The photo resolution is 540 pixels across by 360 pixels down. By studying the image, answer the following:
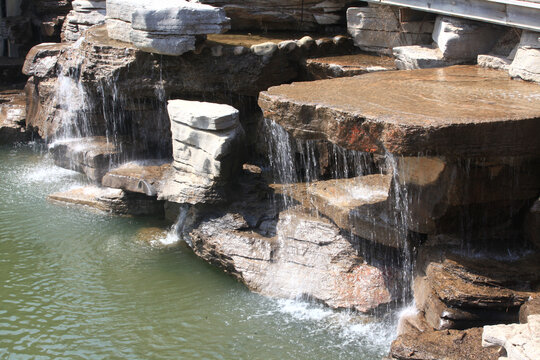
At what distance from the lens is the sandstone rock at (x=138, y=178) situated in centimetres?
721

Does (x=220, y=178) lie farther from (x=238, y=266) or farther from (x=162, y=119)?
(x=162, y=119)

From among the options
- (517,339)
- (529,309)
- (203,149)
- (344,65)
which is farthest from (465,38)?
(517,339)

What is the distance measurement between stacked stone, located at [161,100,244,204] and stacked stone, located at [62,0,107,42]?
14.1 ft

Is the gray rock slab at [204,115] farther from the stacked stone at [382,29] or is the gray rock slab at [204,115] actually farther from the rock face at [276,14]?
the rock face at [276,14]

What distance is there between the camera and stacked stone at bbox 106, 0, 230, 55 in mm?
7320

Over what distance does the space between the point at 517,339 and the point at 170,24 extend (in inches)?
203

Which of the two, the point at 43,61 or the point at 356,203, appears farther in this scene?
the point at 43,61

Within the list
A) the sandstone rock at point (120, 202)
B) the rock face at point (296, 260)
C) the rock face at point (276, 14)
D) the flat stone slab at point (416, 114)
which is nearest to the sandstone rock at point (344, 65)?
the flat stone slab at point (416, 114)

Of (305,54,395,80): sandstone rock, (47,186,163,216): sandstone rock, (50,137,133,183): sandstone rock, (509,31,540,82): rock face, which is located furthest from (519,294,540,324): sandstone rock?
(50,137,133,183): sandstone rock

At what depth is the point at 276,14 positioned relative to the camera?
915 centimetres

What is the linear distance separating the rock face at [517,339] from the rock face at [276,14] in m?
5.93

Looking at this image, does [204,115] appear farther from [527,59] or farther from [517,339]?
[517,339]

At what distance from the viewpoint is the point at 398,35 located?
781 centimetres

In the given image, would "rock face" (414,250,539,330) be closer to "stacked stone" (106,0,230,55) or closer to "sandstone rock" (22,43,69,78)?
"stacked stone" (106,0,230,55)
